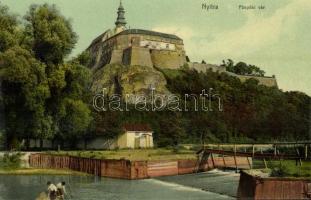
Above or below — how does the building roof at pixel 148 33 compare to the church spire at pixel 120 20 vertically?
below

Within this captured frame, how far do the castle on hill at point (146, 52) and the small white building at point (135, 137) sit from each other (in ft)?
113

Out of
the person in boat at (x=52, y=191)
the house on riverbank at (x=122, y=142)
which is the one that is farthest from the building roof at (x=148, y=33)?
the person in boat at (x=52, y=191)

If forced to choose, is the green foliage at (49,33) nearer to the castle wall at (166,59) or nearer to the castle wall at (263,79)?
the castle wall at (166,59)

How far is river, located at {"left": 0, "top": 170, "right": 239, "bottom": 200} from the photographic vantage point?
27812mm

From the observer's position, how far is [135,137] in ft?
179

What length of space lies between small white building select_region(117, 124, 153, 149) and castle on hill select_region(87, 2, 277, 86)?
34.5m

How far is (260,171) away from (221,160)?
70.8ft

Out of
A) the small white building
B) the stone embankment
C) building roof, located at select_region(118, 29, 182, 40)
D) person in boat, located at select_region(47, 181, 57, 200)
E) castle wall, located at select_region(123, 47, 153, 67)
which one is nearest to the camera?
person in boat, located at select_region(47, 181, 57, 200)

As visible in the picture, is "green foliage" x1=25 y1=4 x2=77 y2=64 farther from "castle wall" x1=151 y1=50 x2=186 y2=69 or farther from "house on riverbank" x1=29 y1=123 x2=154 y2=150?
"castle wall" x1=151 y1=50 x2=186 y2=69

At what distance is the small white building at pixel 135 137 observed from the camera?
53.3 metres

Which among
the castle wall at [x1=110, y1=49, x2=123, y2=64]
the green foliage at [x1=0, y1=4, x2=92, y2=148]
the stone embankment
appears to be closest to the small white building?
the green foliage at [x1=0, y1=4, x2=92, y2=148]

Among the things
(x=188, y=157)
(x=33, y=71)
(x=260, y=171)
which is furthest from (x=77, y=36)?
(x=260, y=171)

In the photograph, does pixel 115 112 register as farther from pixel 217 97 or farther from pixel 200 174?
pixel 217 97

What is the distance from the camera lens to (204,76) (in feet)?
291
